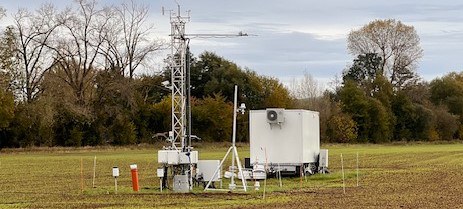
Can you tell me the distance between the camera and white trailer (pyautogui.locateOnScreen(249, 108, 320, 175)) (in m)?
38.1

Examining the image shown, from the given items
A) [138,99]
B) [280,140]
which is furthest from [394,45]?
[280,140]

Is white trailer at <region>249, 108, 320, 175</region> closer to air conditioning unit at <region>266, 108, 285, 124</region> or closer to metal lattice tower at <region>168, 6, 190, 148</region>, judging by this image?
air conditioning unit at <region>266, 108, 285, 124</region>

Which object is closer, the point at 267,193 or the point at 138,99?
the point at 267,193

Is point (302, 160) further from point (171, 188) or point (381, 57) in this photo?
point (381, 57)

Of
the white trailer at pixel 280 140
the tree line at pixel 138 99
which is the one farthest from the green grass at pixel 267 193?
the tree line at pixel 138 99

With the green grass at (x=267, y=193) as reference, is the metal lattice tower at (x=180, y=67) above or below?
above

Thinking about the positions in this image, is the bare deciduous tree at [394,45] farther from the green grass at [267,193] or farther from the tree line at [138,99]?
the green grass at [267,193]

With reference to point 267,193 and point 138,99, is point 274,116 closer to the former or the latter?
point 267,193

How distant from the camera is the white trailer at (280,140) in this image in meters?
38.1

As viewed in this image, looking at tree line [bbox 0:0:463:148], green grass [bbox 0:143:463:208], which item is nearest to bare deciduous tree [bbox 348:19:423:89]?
tree line [bbox 0:0:463:148]

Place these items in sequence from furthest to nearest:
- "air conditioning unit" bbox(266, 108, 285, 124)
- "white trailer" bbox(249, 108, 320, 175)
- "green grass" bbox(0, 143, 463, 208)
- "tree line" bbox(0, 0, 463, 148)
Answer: "tree line" bbox(0, 0, 463, 148) < "air conditioning unit" bbox(266, 108, 285, 124) < "white trailer" bbox(249, 108, 320, 175) < "green grass" bbox(0, 143, 463, 208)

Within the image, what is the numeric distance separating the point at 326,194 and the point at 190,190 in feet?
15.5

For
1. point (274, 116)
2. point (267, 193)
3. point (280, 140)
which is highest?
point (274, 116)

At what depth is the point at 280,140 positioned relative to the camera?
3831 cm
